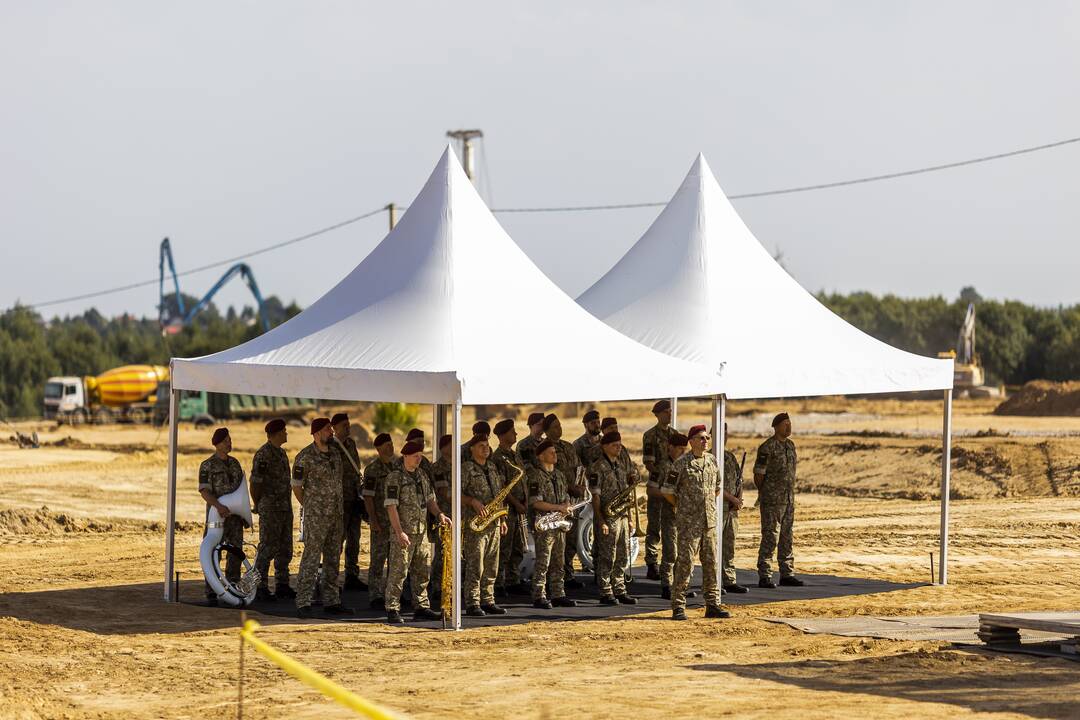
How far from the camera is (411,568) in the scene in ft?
44.0

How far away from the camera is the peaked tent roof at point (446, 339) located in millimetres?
13070

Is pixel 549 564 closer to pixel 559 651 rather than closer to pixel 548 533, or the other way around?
pixel 548 533

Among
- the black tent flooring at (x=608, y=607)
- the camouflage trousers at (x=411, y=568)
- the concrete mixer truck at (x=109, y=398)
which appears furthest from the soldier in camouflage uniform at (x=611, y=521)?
the concrete mixer truck at (x=109, y=398)

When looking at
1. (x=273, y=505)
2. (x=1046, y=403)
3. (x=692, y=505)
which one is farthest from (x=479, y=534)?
(x=1046, y=403)

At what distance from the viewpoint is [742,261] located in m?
17.0

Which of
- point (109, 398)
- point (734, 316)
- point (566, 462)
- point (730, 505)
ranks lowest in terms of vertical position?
point (730, 505)

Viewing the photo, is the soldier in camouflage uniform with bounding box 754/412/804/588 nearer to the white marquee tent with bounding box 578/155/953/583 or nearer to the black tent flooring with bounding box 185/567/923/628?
the black tent flooring with bounding box 185/567/923/628

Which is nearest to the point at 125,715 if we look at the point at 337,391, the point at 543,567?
the point at 337,391

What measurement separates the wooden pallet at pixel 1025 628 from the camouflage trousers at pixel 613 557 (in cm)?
364

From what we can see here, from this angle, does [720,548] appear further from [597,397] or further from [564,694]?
[564,694]

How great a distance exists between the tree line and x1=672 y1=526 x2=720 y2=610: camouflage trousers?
54.2 m

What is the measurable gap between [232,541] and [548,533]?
3.08 m

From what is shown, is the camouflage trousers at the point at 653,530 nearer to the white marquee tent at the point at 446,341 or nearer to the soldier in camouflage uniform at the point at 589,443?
the soldier in camouflage uniform at the point at 589,443

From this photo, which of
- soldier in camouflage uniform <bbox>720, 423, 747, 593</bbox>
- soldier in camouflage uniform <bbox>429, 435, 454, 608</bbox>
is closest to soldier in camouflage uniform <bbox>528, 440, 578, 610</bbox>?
soldier in camouflage uniform <bbox>429, 435, 454, 608</bbox>
